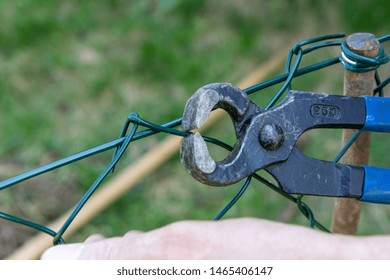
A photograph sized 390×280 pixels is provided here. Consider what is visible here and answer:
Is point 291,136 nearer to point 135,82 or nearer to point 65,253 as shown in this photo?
point 65,253

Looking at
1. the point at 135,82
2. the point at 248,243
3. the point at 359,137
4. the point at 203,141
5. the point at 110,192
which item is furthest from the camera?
the point at 135,82

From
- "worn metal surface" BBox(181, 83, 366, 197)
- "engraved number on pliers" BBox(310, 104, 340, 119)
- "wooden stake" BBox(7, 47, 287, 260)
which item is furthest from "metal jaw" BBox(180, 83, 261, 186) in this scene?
"wooden stake" BBox(7, 47, 287, 260)

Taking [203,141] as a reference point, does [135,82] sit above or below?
above

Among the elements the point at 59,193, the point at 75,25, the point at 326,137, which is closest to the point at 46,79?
the point at 75,25

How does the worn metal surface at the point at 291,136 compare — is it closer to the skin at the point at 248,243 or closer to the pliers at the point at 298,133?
the pliers at the point at 298,133

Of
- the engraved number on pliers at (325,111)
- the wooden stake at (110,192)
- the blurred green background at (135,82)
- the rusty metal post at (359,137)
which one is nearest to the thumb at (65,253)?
the engraved number on pliers at (325,111)

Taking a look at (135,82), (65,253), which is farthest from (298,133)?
(135,82)

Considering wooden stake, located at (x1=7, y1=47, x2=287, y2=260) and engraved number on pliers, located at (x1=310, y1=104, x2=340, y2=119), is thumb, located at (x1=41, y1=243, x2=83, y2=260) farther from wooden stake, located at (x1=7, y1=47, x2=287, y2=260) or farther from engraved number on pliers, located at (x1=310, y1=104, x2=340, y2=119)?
wooden stake, located at (x1=7, y1=47, x2=287, y2=260)
